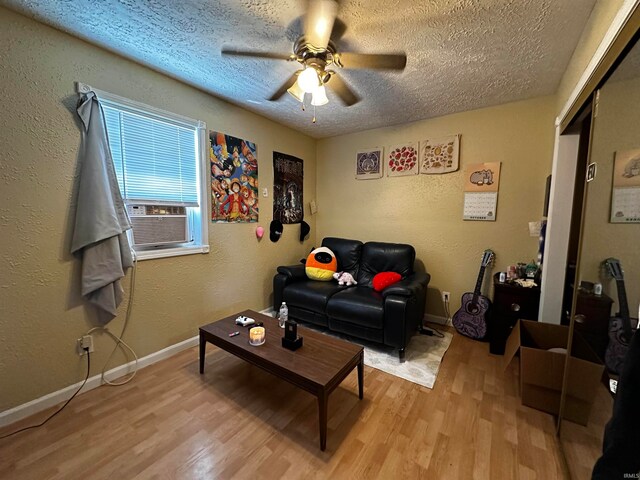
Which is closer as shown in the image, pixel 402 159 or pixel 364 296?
pixel 364 296

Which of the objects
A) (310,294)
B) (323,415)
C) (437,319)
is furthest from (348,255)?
(323,415)

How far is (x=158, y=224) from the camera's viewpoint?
2191 mm

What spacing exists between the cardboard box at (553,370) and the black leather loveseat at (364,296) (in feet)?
2.58

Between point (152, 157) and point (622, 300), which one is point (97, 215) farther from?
point (622, 300)

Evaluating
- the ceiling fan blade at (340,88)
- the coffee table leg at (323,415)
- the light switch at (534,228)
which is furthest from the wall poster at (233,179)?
the light switch at (534,228)

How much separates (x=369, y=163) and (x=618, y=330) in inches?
111

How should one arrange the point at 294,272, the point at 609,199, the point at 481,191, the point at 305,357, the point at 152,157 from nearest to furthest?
the point at 609,199 → the point at 305,357 → the point at 152,157 → the point at 481,191 → the point at 294,272

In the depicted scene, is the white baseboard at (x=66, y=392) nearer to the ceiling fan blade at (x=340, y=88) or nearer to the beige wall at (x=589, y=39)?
the ceiling fan blade at (x=340, y=88)

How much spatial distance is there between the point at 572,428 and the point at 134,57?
142 inches

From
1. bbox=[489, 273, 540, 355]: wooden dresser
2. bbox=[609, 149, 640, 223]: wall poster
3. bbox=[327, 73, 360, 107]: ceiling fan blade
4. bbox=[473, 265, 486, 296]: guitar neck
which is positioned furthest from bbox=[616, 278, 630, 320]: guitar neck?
bbox=[327, 73, 360, 107]: ceiling fan blade

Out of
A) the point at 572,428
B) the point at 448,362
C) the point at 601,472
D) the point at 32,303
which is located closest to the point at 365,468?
the point at 601,472

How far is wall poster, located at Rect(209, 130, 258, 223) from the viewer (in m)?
2.52

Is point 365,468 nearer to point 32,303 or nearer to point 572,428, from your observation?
point 572,428

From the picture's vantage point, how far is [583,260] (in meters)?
1.25
